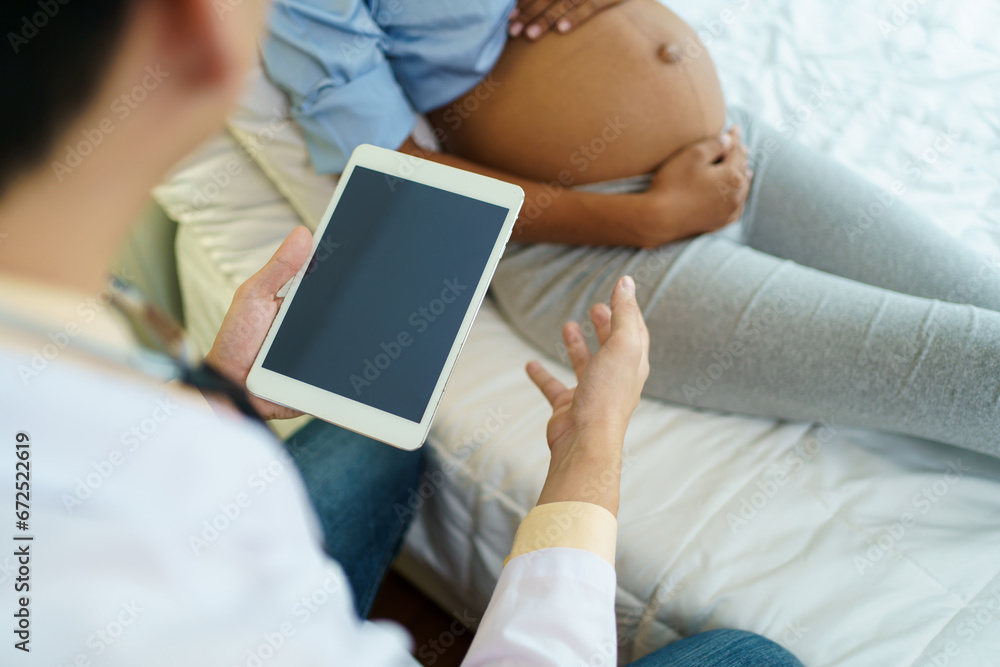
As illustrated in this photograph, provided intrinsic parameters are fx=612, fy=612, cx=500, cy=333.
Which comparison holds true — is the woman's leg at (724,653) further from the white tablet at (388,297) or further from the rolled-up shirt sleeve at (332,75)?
the rolled-up shirt sleeve at (332,75)

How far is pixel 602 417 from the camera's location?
1.90 feet

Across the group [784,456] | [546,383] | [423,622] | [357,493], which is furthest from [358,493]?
[784,456]

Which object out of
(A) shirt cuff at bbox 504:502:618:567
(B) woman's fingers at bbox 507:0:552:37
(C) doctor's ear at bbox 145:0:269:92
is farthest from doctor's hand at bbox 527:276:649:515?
(B) woman's fingers at bbox 507:0:552:37

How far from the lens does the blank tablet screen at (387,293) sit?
0.57 metres

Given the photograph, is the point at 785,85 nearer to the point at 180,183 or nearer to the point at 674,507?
the point at 674,507

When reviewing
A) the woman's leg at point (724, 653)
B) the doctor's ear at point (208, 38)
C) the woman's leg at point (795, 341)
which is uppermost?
the doctor's ear at point (208, 38)

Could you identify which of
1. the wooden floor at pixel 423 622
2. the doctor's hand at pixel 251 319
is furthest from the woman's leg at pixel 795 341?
the wooden floor at pixel 423 622

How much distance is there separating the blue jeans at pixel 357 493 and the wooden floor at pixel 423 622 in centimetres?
28

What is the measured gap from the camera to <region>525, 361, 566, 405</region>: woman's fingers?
2.31 ft

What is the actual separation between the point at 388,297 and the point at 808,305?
0.49 meters

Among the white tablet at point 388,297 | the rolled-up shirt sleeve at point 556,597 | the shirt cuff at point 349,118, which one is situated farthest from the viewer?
the shirt cuff at point 349,118

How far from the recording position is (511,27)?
911mm

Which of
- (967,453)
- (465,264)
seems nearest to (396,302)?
(465,264)

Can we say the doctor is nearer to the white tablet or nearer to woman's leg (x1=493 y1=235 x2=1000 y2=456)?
the white tablet
